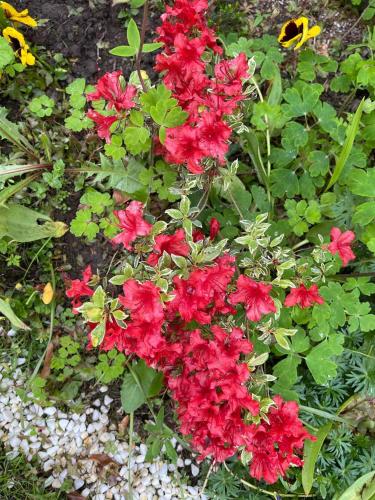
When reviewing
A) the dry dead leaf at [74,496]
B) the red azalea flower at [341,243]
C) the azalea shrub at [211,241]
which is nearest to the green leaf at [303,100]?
the azalea shrub at [211,241]

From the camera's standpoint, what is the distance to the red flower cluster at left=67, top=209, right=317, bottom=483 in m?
1.52

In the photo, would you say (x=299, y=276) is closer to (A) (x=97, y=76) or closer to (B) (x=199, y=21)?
(B) (x=199, y=21)

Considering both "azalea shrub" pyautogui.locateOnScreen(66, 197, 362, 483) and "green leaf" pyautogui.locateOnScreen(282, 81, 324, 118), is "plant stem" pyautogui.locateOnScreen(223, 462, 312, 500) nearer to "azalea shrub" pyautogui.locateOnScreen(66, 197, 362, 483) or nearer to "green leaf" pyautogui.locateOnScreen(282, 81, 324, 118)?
"azalea shrub" pyautogui.locateOnScreen(66, 197, 362, 483)

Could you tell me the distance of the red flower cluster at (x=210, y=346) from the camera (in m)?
1.52

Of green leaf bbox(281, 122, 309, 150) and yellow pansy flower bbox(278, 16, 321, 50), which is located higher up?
yellow pansy flower bbox(278, 16, 321, 50)

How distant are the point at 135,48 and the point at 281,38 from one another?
66cm

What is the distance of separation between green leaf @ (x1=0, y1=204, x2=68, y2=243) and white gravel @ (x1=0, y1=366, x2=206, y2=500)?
25.6 inches

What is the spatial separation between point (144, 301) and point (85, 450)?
3.94 feet

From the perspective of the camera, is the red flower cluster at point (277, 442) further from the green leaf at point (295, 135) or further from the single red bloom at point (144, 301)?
the green leaf at point (295, 135)

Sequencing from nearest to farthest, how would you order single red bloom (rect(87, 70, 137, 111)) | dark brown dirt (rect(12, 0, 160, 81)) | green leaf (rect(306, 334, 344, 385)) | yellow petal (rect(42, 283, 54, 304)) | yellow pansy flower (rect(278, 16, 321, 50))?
single red bloom (rect(87, 70, 137, 111)) < green leaf (rect(306, 334, 344, 385)) < yellow pansy flower (rect(278, 16, 321, 50)) < yellow petal (rect(42, 283, 54, 304)) < dark brown dirt (rect(12, 0, 160, 81))

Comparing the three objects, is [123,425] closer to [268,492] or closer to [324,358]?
[268,492]

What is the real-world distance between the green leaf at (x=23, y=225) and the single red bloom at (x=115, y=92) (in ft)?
2.27

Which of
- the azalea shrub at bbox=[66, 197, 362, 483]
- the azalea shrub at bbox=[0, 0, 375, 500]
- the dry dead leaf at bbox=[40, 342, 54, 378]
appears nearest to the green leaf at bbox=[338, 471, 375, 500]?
the azalea shrub at bbox=[0, 0, 375, 500]

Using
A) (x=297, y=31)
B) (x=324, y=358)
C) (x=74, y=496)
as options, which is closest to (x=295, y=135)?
(x=297, y=31)
